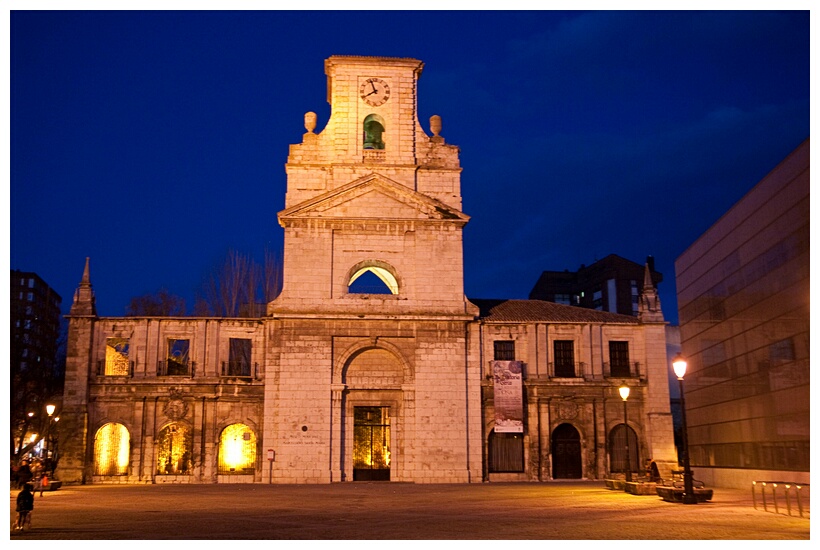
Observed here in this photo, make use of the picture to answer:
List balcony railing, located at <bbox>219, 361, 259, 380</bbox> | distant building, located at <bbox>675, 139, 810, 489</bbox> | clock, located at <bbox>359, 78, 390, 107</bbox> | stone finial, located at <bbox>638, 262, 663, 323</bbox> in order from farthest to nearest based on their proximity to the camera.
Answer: stone finial, located at <bbox>638, 262, 663, 323</bbox>, clock, located at <bbox>359, 78, 390, 107</bbox>, balcony railing, located at <bbox>219, 361, 259, 380</bbox>, distant building, located at <bbox>675, 139, 810, 489</bbox>

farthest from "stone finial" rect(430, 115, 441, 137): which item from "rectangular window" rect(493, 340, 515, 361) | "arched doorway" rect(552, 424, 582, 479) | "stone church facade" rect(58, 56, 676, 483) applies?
"arched doorway" rect(552, 424, 582, 479)

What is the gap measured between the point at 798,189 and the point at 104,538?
2296 centimetres

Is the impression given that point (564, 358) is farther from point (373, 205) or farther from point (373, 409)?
point (373, 205)

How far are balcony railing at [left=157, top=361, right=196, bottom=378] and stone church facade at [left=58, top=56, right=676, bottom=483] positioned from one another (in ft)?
0.40

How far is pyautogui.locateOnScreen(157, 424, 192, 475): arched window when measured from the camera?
42.2m

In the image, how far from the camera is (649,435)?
43875 millimetres

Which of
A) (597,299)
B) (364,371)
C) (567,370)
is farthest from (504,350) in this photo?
(597,299)

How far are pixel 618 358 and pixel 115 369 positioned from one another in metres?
26.9

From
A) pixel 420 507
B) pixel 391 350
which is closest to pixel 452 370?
pixel 391 350

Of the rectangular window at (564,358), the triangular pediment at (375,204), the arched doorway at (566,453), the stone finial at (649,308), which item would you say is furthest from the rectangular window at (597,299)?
the triangular pediment at (375,204)

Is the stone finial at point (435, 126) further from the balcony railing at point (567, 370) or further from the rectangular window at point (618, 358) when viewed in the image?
the rectangular window at point (618, 358)

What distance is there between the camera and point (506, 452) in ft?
141

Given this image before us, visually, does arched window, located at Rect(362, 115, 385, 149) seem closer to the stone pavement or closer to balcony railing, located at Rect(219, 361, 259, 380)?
balcony railing, located at Rect(219, 361, 259, 380)

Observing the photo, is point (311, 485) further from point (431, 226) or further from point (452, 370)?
point (431, 226)
